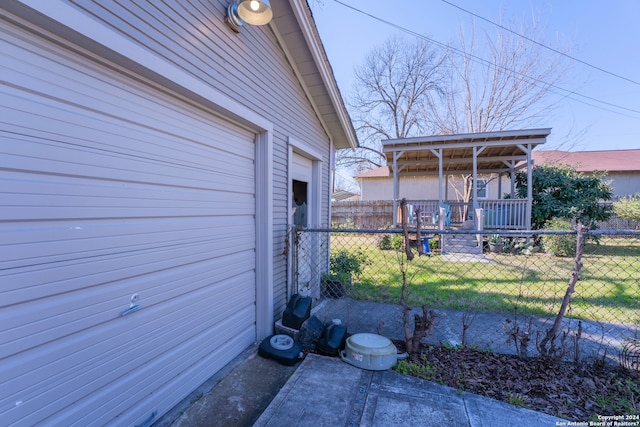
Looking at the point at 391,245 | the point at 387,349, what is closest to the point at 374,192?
the point at 391,245

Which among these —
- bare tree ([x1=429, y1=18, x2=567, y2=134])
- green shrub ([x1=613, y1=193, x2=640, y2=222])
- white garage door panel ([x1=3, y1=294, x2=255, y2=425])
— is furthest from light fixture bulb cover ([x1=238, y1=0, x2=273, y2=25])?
bare tree ([x1=429, y1=18, x2=567, y2=134])

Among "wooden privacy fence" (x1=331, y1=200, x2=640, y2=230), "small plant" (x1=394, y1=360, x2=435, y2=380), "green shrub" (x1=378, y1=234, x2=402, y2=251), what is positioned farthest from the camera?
"wooden privacy fence" (x1=331, y1=200, x2=640, y2=230)

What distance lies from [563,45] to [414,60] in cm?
763

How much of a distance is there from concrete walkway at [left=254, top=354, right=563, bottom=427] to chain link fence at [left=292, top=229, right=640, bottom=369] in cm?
77

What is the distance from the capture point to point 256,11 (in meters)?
2.26

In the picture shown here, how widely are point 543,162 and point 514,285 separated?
12377 mm

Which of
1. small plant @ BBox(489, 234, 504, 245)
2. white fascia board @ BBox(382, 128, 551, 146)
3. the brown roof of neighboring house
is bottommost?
small plant @ BBox(489, 234, 504, 245)

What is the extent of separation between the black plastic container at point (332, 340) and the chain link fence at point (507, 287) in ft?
2.91

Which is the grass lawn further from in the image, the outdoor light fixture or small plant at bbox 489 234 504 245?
the outdoor light fixture

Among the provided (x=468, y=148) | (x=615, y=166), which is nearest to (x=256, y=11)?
(x=468, y=148)

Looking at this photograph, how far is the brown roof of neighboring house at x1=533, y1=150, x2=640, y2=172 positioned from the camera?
1510 cm

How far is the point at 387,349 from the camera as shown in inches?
100

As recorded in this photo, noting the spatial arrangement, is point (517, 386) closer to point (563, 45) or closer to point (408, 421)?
point (408, 421)

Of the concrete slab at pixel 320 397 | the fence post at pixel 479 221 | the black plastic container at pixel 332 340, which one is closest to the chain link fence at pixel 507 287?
the fence post at pixel 479 221
